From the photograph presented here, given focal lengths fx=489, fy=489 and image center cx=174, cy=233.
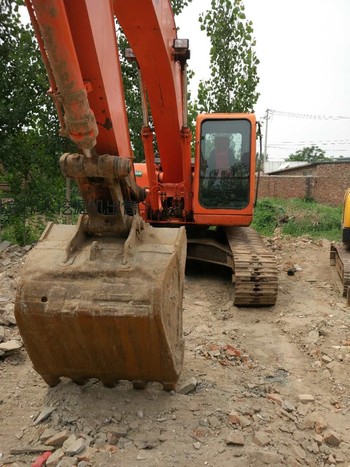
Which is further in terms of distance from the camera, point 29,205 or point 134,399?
point 29,205

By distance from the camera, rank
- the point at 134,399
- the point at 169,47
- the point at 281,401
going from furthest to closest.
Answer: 1. the point at 169,47
2. the point at 281,401
3. the point at 134,399

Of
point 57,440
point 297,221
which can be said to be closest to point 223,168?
point 57,440

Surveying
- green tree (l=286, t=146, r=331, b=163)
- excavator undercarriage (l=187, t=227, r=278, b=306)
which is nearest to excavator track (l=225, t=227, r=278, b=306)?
excavator undercarriage (l=187, t=227, r=278, b=306)

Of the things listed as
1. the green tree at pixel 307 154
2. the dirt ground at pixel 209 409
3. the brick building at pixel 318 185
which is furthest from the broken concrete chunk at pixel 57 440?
the green tree at pixel 307 154

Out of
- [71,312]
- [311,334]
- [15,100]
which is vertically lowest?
[311,334]

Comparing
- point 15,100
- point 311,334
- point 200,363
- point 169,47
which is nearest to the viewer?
point 200,363

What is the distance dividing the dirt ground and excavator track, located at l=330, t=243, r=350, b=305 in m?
1.48

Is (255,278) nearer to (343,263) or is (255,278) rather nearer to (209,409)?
(343,263)

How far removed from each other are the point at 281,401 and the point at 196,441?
88 centimetres

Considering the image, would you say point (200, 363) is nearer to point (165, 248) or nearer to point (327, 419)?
point (327, 419)

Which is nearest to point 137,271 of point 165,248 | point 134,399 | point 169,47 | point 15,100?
point 165,248

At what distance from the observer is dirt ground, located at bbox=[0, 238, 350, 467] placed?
2802 millimetres

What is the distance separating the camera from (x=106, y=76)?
9.34 ft

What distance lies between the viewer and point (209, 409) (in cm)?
324
